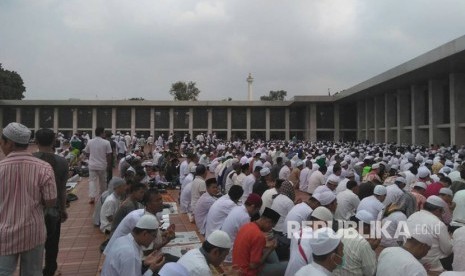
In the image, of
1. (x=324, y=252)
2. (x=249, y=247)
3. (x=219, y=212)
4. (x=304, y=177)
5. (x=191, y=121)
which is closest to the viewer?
(x=324, y=252)

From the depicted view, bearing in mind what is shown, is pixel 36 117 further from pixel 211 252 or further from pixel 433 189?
pixel 211 252

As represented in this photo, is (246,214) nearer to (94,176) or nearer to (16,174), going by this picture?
(16,174)

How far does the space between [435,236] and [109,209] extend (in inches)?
174

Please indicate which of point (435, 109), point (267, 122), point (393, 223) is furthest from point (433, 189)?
point (267, 122)

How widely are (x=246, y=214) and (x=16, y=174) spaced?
8.98ft

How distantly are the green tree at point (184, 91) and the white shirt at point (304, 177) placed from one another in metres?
46.6

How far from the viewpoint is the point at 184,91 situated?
57.6 m

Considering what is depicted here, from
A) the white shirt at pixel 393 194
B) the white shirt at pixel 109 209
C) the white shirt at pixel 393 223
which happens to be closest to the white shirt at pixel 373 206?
the white shirt at pixel 393 223

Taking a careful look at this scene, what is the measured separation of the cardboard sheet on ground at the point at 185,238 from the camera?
6045 millimetres

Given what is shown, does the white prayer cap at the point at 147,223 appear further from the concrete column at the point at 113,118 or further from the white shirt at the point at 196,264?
the concrete column at the point at 113,118

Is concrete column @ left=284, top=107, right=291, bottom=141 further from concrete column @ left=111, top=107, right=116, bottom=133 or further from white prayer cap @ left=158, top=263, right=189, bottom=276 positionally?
white prayer cap @ left=158, top=263, right=189, bottom=276

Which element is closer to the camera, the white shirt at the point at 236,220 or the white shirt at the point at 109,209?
the white shirt at the point at 236,220

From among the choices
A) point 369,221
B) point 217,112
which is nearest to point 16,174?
point 369,221

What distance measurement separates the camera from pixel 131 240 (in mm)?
3066
